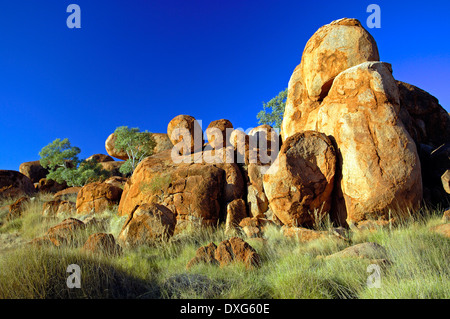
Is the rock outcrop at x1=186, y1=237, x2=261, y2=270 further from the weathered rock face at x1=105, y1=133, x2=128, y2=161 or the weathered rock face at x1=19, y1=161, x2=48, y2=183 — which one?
the weathered rock face at x1=19, y1=161, x2=48, y2=183

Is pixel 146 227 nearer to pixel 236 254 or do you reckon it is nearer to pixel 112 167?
pixel 236 254

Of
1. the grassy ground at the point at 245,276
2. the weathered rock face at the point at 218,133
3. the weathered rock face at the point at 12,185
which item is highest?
the weathered rock face at the point at 218,133

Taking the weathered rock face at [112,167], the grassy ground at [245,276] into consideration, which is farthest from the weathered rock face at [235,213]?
the weathered rock face at [112,167]

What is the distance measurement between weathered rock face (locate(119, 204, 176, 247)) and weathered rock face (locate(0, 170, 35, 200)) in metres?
15.6

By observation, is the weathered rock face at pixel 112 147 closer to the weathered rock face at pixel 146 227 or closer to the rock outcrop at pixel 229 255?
the weathered rock face at pixel 146 227

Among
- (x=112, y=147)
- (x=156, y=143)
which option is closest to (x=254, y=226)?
(x=156, y=143)

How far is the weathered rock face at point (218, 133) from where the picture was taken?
12.5 metres

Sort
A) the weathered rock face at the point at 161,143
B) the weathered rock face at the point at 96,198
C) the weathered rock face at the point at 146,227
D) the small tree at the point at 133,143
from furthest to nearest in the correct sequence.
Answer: the weathered rock face at the point at 161,143 < the small tree at the point at 133,143 < the weathered rock face at the point at 96,198 < the weathered rock face at the point at 146,227

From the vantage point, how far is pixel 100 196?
13.1 m

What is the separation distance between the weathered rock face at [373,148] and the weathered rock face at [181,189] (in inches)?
175
